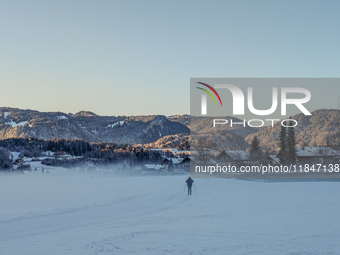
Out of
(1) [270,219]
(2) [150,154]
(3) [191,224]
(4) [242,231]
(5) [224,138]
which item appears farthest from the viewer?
(2) [150,154]

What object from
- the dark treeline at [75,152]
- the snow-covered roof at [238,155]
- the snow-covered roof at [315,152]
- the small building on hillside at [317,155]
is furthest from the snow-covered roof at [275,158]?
the dark treeline at [75,152]

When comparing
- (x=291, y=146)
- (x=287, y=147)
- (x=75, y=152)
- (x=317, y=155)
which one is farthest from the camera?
(x=75, y=152)

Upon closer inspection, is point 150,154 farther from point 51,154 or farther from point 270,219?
point 270,219

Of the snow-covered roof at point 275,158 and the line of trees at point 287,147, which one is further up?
the line of trees at point 287,147

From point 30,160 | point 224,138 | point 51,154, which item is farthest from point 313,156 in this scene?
point 51,154

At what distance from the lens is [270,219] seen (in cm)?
1399

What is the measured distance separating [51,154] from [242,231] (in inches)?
5276

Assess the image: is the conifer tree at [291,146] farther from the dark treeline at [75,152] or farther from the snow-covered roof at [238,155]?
the dark treeline at [75,152]

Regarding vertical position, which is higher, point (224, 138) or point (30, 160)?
point (224, 138)

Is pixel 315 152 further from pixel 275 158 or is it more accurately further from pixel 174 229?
pixel 174 229

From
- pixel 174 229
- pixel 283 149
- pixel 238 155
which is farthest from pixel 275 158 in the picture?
pixel 174 229

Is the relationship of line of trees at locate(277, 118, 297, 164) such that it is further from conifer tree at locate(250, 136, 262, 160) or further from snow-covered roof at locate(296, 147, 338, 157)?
snow-covered roof at locate(296, 147, 338, 157)

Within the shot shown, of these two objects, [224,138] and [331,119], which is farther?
[224,138]

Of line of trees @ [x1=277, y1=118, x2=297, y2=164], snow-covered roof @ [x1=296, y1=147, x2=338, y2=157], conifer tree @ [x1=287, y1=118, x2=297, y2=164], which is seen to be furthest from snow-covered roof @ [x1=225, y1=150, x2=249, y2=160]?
snow-covered roof @ [x1=296, y1=147, x2=338, y2=157]
